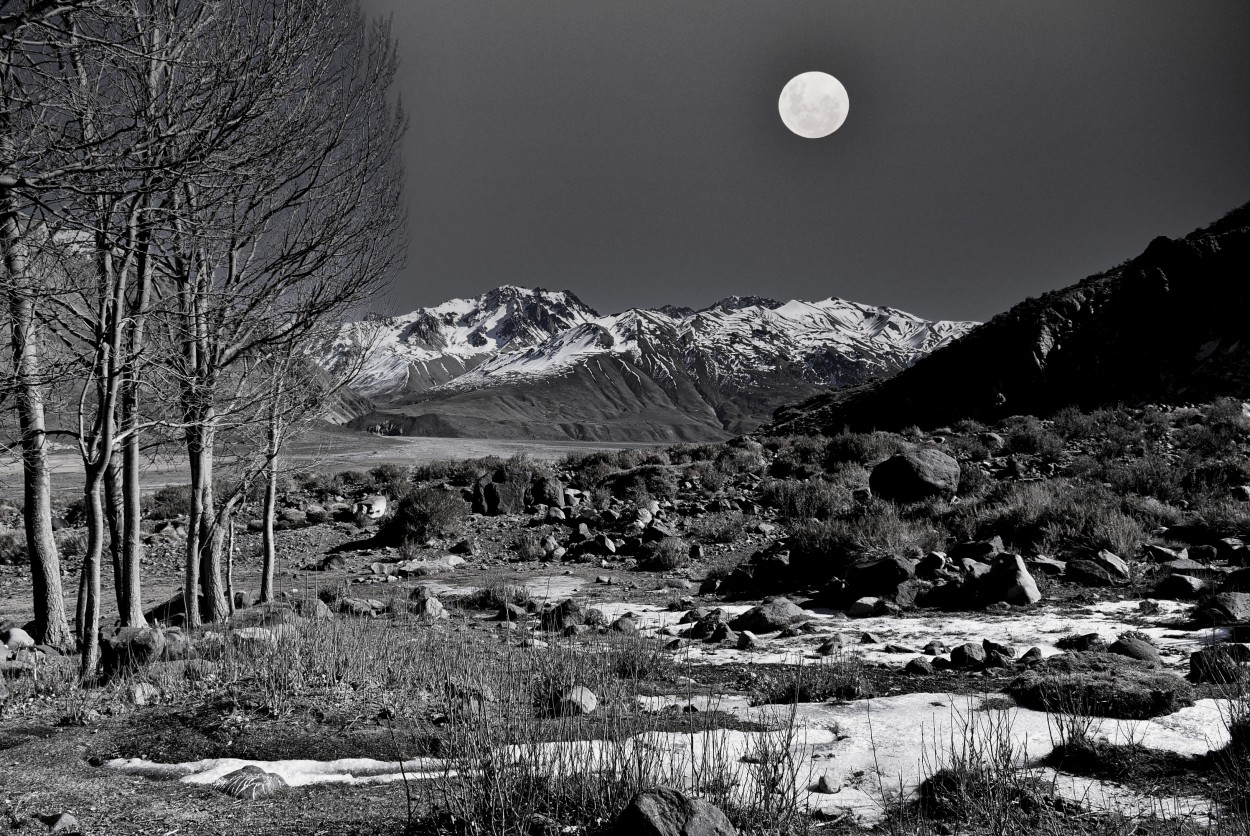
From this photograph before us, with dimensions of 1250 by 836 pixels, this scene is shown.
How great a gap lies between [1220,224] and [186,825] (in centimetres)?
3726

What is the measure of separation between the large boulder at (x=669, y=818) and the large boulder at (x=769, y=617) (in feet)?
16.2

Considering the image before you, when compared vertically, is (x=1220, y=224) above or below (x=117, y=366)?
above

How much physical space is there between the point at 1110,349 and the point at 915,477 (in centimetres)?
1565

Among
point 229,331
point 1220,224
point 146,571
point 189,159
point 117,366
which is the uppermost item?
point 1220,224

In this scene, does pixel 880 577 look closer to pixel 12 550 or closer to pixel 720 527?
pixel 720 527

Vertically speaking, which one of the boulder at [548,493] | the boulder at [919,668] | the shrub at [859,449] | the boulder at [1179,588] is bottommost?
the boulder at [919,668]

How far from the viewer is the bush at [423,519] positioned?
15.0 m

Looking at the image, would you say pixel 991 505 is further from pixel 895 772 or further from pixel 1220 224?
pixel 1220 224

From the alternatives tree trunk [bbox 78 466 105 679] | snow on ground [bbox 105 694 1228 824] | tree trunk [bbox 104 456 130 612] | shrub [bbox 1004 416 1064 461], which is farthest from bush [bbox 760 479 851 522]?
tree trunk [bbox 78 466 105 679]

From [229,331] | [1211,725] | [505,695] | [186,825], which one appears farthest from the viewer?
[229,331]

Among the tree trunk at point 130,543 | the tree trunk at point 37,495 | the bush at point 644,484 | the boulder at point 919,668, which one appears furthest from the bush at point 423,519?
the boulder at point 919,668

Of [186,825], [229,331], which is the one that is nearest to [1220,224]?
[229,331]

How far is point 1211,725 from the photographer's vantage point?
377cm

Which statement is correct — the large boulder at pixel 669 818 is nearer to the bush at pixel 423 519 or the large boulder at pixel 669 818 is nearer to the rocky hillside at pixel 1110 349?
the bush at pixel 423 519
